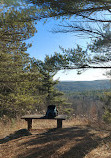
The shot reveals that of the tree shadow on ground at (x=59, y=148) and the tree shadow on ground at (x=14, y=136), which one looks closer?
the tree shadow on ground at (x=59, y=148)

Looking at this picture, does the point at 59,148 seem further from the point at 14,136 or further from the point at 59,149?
the point at 14,136

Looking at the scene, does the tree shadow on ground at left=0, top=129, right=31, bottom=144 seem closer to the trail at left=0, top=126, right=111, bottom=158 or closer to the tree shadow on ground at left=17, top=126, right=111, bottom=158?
the trail at left=0, top=126, right=111, bottom=158

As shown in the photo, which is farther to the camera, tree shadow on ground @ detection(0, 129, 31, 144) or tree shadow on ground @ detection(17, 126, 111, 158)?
tree shadow on ground @ detection(0, 129, 31, 144)

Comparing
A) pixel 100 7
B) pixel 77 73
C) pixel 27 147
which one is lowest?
pixel 27 147

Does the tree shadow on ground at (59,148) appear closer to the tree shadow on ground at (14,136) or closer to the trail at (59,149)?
the trail at (59,149)

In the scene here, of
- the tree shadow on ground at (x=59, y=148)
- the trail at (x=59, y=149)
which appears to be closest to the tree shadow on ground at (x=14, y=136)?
the trail at (x=59, y=149)

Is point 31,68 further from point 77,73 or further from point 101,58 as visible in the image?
point 101,58

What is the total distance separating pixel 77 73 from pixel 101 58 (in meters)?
1.08

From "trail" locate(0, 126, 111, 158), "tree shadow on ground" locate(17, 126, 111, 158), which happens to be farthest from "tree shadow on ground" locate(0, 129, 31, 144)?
"tree shadow on ground" locate(17, 126, 111, 158)

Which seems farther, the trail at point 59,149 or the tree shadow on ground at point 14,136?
the tree shadow on ground at point 14,136

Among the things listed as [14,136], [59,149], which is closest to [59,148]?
[59,149]

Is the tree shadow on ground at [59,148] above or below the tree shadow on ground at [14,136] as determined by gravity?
above

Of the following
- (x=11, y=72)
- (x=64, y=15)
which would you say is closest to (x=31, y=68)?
(x=11, y=72)

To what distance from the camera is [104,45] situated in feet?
14.3
